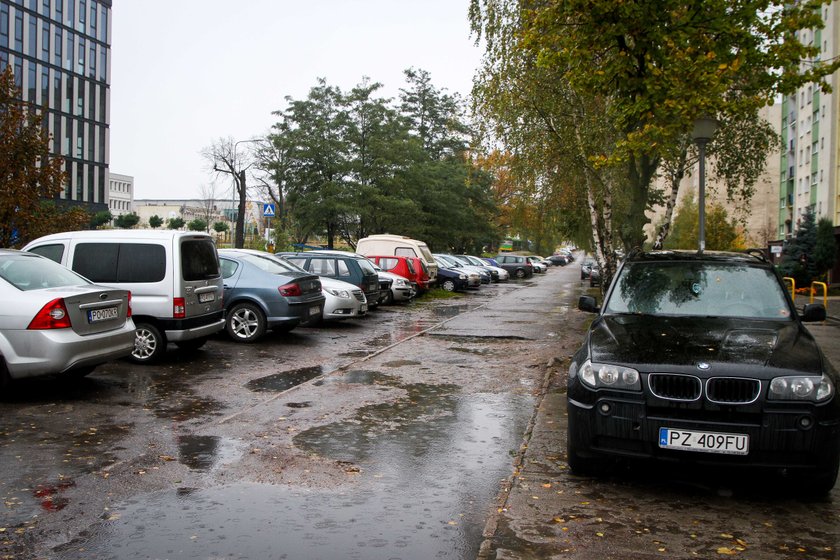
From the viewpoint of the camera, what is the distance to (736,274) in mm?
6906

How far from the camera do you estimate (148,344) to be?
36.5 ft

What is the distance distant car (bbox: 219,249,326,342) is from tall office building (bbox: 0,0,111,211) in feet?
175

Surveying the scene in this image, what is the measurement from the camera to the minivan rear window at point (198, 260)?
1121 cm

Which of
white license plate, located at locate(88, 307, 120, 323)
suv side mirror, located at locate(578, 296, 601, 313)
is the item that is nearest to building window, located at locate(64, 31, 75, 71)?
white license plate, located at locate(88, 307, 120, 323)

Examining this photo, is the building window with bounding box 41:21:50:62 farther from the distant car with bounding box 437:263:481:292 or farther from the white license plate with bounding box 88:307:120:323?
the white license plate with bounding box 88:307:120:323

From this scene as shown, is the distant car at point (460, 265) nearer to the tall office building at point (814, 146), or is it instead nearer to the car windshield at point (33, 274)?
the tall office building at point (814, 146)

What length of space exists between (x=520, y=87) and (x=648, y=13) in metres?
10.2

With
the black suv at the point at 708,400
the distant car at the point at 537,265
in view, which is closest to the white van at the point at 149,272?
the black suv at the point at 708,400

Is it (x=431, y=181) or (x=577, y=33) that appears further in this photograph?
(x=431, y=181)

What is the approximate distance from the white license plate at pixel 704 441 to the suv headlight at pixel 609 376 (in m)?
0.35

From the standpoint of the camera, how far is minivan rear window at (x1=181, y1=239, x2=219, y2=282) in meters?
11.2

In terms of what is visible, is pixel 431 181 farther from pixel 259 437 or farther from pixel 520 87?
pixel 259 437

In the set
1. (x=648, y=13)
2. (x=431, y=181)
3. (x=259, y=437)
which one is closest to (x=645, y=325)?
(x=259, y=437)

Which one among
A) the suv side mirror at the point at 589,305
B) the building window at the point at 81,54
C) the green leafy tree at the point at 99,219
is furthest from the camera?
the building window at the point at 81,54
